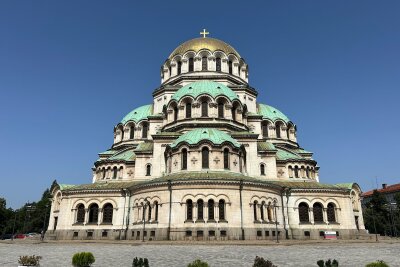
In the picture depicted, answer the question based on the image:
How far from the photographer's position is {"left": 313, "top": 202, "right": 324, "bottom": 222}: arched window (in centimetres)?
3694

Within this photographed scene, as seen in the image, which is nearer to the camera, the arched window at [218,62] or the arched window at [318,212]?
the arched window at [318,212]

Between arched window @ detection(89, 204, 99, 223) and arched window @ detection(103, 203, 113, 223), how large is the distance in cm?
79

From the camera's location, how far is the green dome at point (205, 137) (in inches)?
1337

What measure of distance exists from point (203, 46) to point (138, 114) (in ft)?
44.7

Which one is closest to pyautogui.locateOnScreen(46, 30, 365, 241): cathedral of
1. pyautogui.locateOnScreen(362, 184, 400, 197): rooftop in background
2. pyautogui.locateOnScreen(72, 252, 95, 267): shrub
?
pyautogui.locateOnScreen(72, 252, 95, 267): shrub

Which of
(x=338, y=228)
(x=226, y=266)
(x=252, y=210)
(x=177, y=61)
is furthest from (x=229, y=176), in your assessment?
(x=177, y=61)

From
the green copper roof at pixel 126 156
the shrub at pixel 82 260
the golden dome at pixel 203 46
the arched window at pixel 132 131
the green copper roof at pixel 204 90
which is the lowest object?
the shrub at pixel 82 260

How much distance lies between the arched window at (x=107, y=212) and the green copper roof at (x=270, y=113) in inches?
934

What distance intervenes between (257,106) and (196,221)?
2360 cm

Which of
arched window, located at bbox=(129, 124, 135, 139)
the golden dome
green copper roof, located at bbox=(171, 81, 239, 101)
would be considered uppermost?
the golden dome

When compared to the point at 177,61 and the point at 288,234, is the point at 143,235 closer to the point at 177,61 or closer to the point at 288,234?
the point at 288,234

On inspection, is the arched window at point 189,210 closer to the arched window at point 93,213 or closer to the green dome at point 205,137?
the green dome at point 205,137

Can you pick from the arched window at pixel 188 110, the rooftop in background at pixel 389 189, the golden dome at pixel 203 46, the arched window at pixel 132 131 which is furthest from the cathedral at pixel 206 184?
the rooftop in background at pixel 389 189

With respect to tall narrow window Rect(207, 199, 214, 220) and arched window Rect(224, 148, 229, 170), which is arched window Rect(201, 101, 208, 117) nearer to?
arched window Rect(224, 148, 229, 170)
